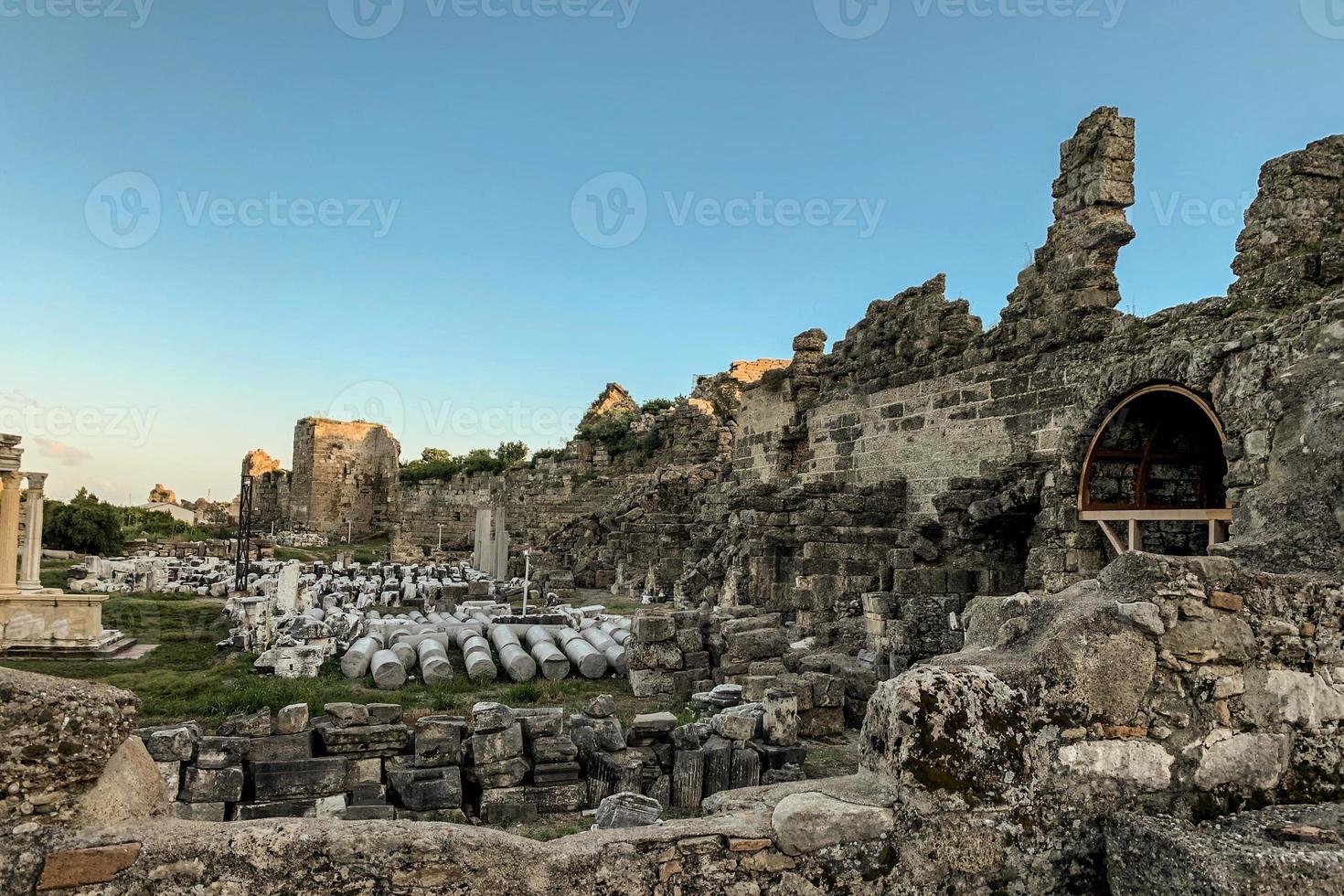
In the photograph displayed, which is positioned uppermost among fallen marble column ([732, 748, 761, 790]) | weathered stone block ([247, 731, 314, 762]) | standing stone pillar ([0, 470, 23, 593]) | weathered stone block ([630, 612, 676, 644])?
standing stone pillar ([0, 470, 23, 593])

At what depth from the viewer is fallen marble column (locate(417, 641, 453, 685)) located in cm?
982

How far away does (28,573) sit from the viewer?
51.9 feet

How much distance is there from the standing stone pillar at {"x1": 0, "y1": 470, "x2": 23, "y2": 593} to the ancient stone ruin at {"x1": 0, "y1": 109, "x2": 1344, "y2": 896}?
10.4 metres

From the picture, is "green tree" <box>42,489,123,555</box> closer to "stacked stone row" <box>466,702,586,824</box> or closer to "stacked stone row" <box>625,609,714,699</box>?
"stacked stone row" <box>625,609,714,699</box>

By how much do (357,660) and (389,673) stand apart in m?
0.82

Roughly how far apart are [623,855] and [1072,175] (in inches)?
470

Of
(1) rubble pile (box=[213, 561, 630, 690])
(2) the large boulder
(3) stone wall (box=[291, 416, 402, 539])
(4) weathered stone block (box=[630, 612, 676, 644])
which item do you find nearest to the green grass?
(1) rubble pile (box=[213, 561, 630, 690])

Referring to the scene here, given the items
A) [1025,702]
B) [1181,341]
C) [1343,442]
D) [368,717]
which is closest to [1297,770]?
[1025,702]

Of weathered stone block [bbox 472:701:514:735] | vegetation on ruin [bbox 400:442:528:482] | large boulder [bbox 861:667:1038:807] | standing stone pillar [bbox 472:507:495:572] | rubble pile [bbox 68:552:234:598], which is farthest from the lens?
vegetation on ruin [bbox 400:442:528:482]

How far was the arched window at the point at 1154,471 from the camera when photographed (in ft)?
24.3

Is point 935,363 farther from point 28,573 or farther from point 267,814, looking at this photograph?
point 28,573

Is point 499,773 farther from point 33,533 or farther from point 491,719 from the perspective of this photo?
point 33,533

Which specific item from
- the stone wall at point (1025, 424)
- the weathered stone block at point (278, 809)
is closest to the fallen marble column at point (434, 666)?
the weathered stone block at point (278, 809)

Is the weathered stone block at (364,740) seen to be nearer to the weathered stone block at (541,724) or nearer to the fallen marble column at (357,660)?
the weathered stone block at (541,724)
